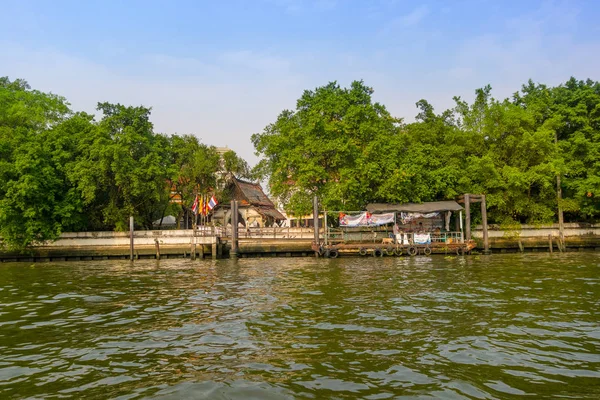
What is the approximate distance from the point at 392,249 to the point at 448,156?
1008cm

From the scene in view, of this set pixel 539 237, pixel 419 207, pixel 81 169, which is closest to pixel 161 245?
pixel 81 169

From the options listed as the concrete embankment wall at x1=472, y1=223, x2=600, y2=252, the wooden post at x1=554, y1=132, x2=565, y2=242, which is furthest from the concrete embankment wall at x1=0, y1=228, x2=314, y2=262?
the wooden post at x1=554, y1=132, x2=565, y2=242

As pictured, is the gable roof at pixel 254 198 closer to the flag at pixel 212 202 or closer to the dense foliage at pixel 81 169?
the dense foliage at pixel 81 169

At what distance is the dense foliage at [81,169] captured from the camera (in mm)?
30828

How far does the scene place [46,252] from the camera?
106ft

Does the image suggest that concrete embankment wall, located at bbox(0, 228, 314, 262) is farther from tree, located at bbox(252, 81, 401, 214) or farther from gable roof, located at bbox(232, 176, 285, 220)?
gable roof, located at bbox(232, 176, 285, 220)

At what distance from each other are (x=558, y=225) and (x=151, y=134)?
34.7m

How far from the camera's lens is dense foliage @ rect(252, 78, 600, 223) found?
107 ft

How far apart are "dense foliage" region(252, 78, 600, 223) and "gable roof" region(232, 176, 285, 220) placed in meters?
6.59

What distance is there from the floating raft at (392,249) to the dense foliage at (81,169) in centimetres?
1469

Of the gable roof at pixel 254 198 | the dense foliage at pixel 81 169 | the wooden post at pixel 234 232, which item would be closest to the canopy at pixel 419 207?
the wooden post at pixel 234 232

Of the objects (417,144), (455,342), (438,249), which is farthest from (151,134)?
(455,342)

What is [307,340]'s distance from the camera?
28.1 ft

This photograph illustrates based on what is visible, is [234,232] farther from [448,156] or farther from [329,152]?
[448,156]
